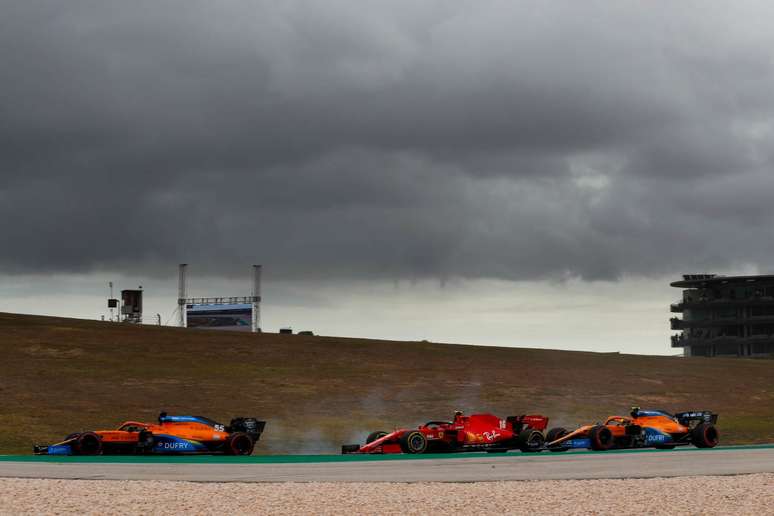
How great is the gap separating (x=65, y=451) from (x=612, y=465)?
618 inches

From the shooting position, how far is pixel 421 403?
51375 millimetres

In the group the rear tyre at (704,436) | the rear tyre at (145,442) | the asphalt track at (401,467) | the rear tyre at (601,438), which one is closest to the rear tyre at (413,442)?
the asphalt track at (401,467)

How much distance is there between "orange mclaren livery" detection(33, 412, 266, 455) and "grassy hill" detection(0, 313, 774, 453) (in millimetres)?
7564

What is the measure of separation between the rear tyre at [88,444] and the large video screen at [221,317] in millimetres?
73804

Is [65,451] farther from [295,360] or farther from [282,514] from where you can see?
[295,360]

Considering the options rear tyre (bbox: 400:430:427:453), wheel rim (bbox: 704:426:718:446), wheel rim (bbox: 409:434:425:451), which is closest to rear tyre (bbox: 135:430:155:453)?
rear tyre (bbox: 400:430:427:453)

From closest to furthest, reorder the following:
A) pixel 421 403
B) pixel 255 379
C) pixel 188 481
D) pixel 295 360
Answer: pixel 188 481 < pixel 421 403 < pixel 255 379 < pixel 295 360

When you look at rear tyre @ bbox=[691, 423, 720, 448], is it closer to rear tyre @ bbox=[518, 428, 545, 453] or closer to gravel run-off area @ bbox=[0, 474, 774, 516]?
rear tyre @ bbox=[518, 428, 545, 453]

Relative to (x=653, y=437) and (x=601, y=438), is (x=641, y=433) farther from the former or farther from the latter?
(x=601, y=438)

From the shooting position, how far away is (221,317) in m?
104

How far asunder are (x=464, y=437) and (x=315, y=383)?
24898 millimetres

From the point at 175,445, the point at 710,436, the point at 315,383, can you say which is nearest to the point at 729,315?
the point at 315,383

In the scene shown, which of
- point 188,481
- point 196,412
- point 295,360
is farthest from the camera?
point 295,360

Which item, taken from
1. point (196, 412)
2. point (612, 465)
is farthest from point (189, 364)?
point (612, 465)
